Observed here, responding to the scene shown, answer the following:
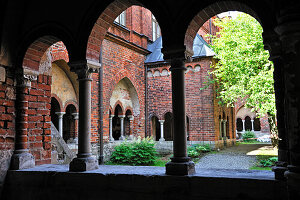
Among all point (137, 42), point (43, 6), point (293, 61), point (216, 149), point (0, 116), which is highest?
point (137, 42)

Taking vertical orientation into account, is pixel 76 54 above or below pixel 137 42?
below

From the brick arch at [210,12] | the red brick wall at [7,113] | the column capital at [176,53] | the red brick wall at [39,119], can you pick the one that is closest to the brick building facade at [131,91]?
the red brick wall at [39,119]

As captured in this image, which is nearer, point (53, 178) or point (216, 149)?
point (53, 178)

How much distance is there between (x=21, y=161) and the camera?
4.52 metres

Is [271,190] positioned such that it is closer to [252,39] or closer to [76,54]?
[76,54]

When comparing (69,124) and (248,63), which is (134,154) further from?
(248,63)

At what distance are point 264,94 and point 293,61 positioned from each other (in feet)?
23.9

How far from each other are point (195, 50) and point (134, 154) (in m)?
6.02

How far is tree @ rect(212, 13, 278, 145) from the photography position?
922cm

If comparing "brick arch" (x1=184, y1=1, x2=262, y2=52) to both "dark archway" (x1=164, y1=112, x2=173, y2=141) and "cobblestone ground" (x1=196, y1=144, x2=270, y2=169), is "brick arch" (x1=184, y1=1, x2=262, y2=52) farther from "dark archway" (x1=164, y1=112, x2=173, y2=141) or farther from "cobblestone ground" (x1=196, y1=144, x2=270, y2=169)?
"dark archway" (x1=164, y1=112, x2=173, y2=141)

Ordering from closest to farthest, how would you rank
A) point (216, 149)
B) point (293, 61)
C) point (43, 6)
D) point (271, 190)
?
1. point (293, 61)
2. point (271, 190)
3. point (43, 6)
4. point (216, 149)

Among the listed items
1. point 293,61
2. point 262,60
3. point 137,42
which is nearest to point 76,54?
point 293,61

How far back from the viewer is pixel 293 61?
2.31 m

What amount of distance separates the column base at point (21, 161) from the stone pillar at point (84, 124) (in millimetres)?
1022
